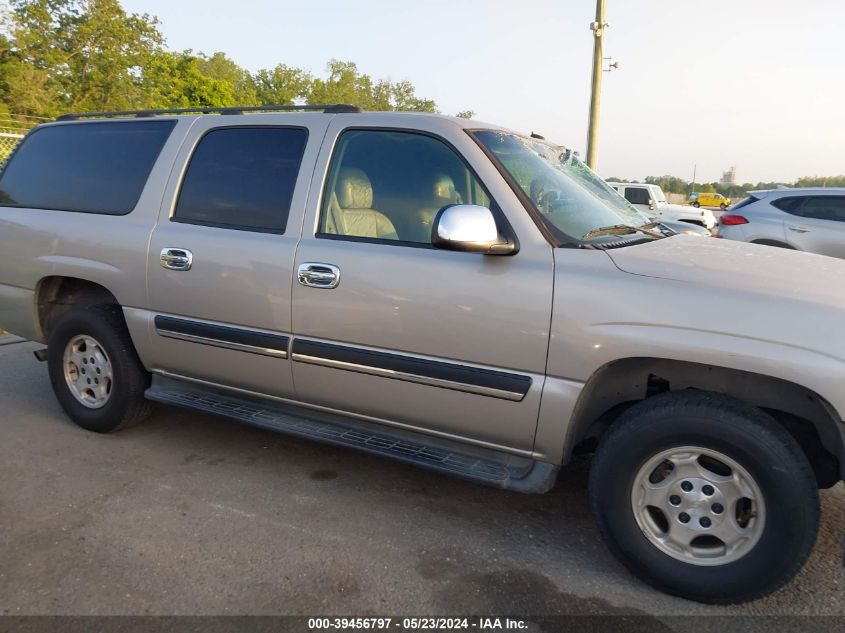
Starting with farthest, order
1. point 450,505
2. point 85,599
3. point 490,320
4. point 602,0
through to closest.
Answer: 1. point 602,0
2. point 450,505
3. point 490,320
4. point 85,599

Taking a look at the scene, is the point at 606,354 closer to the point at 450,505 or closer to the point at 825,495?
the point at 450,505

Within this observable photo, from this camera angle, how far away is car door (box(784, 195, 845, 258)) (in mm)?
8203

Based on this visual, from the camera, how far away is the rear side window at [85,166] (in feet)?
12.3

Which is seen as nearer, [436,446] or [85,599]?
[85,599]

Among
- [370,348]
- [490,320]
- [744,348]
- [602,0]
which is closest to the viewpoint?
[744,348]

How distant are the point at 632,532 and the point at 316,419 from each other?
163 cm

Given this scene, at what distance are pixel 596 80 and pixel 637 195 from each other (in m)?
2.86

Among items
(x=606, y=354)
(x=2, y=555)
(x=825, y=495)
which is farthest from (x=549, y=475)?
(x=2, y=555)

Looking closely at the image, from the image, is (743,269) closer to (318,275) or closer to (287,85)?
(318,275)

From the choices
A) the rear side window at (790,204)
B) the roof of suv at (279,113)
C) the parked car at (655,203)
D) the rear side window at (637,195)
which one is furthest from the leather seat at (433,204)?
the rear side window at (637,195)

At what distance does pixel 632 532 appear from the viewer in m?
2.52

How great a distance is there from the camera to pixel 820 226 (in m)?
8.38

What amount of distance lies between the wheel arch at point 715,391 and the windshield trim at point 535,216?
1.78 feet

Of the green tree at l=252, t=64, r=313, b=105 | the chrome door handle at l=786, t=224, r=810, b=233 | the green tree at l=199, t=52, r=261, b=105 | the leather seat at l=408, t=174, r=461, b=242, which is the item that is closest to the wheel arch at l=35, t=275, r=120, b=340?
the leather seat at l=408, t=174, r=461, b=242
